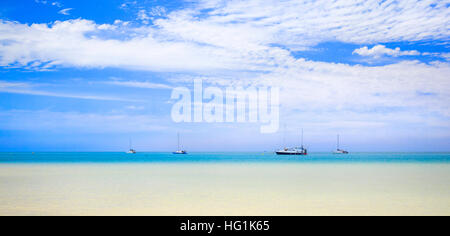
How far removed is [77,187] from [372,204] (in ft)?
45.0

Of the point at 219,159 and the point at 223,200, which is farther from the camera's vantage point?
the point at 219,159

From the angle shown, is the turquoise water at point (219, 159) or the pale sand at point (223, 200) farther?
the turquoise water at point (219, 159)

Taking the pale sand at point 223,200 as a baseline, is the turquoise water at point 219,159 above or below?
below

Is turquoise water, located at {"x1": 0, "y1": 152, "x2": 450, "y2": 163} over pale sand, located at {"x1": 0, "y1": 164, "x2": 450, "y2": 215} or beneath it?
beneath

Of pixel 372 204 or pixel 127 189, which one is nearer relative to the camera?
pixel 372 204

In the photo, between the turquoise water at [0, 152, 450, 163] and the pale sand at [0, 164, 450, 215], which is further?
the turquoise water at [0, 152, 450, 163]

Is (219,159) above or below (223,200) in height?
below
